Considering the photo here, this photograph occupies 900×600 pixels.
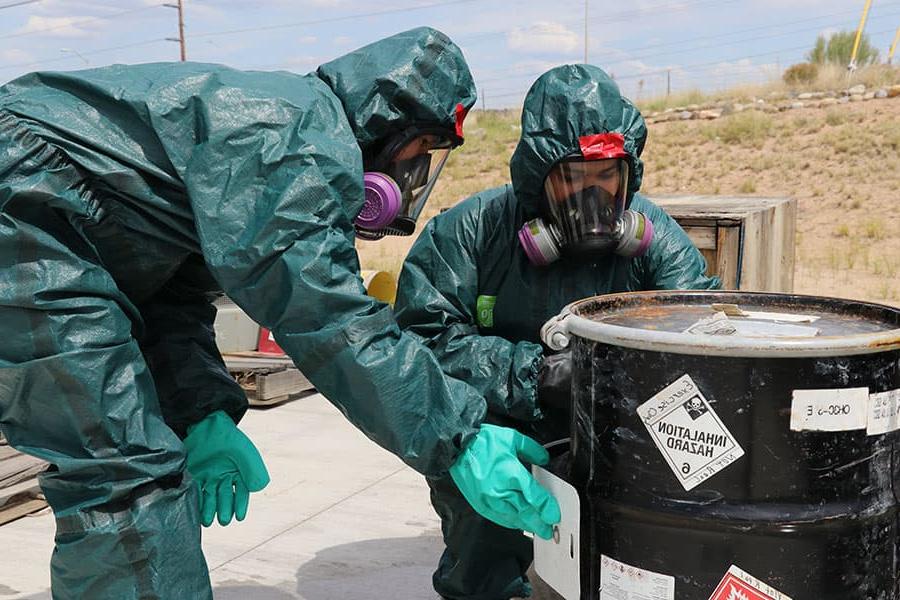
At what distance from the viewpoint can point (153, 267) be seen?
7.06 feet

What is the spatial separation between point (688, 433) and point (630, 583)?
323mm

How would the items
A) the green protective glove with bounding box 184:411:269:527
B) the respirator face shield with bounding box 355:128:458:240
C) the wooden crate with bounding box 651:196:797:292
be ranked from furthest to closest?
the wooden crate with bounding box 651:196:797:292 < the green protective glove with bounding box 184:411:269:527 < the respirator face shield with bounding box 355:128:458:240

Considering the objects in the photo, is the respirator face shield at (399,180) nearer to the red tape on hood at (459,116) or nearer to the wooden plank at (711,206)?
the red tape on hood at (459,116)

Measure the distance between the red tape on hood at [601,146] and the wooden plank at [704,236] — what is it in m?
1.36

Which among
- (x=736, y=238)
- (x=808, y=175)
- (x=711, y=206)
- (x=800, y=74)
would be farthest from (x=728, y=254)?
(x=800, y=74)

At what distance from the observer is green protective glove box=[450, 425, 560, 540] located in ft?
6.75

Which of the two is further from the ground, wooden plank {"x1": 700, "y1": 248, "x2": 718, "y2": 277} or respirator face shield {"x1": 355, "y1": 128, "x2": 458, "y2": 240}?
respirator face shield {"x1": 355, "y1": 128, "x2": 458, "y2": 240}

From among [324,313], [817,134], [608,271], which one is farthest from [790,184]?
[324,313]

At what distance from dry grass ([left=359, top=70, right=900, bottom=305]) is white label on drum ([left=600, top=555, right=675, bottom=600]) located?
991cm

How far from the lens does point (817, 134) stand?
854 inches

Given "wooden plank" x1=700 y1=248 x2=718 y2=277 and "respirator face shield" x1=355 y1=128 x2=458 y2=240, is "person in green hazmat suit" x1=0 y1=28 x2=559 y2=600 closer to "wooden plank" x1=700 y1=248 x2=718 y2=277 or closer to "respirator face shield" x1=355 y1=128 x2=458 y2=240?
"respirator face shield" x1=355 y1=128 x2=458 y2=240

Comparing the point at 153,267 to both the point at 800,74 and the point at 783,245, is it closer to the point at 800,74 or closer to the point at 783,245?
the point at 783,245

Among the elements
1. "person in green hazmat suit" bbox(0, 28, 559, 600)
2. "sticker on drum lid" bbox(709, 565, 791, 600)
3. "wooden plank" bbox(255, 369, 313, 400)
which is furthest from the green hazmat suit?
"wooden plank" bbox(255, 369, 313, 400)

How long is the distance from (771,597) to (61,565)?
1.40 m
